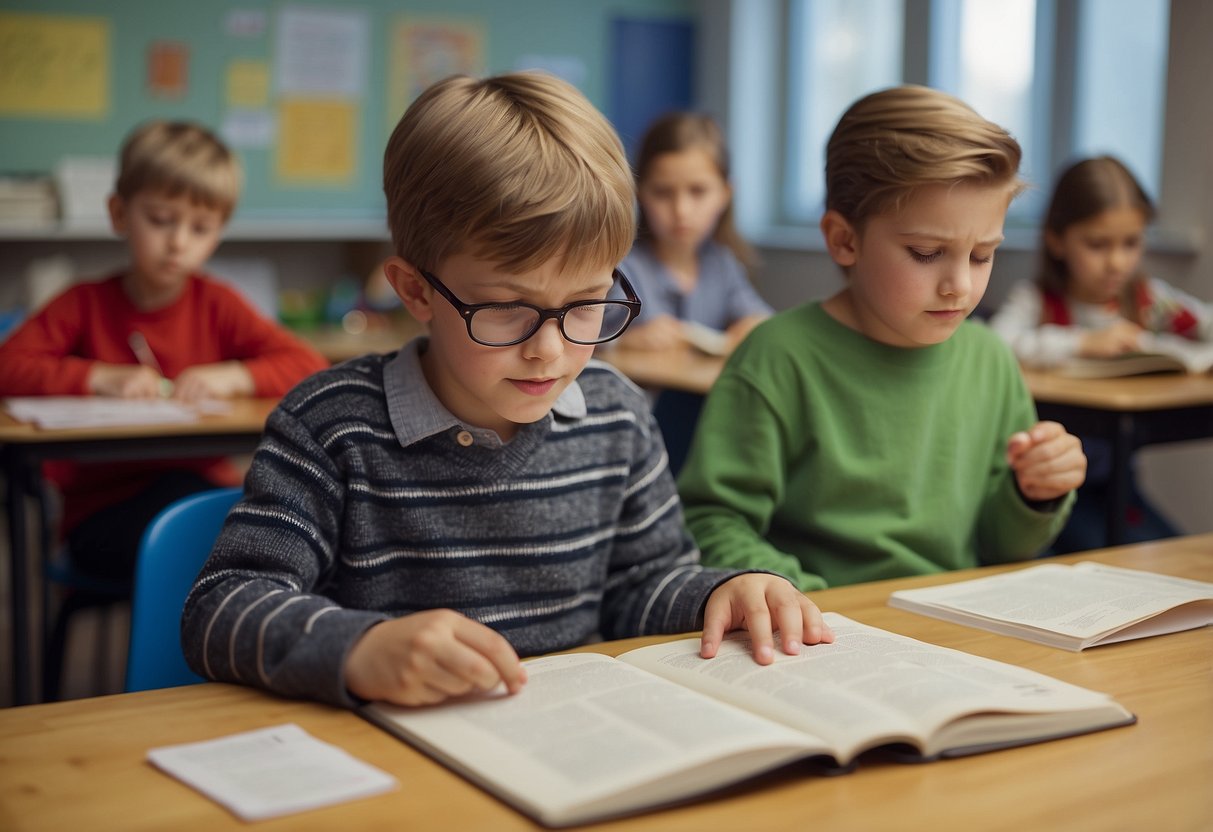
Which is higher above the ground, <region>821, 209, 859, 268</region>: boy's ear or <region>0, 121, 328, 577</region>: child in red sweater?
<region>821, 209, 859, 268</region>: boy's ear

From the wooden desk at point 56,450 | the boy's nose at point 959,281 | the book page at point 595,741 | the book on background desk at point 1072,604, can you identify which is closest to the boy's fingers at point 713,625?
the book page at point 595,741

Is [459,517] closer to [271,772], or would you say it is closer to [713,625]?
[713,625]

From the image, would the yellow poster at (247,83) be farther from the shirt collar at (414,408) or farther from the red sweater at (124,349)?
the shirt collar at (414,408)

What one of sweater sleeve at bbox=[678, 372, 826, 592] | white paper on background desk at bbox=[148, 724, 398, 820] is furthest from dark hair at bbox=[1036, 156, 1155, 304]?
white paper on background desk at bbox=[148, 724, 398, 820]

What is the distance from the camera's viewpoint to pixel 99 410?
2.29m

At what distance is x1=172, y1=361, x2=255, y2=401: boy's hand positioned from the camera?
2461 mm

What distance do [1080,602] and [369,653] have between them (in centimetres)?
62

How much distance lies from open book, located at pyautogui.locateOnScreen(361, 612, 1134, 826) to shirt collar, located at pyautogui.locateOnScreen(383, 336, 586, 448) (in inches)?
10.5

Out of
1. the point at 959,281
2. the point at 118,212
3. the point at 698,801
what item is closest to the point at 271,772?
the point at 698,801

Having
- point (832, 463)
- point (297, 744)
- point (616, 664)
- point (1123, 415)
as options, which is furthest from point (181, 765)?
point (1123, 415)

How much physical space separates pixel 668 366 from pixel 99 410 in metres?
1.22

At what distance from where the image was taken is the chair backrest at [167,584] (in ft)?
4.03

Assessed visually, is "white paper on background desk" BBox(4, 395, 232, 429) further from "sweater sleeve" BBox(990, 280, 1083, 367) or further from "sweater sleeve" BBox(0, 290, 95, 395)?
"sweater sleeve" BBox(990, 280, 1083, 367)

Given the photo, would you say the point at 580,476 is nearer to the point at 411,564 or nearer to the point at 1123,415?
the point at 411,564
